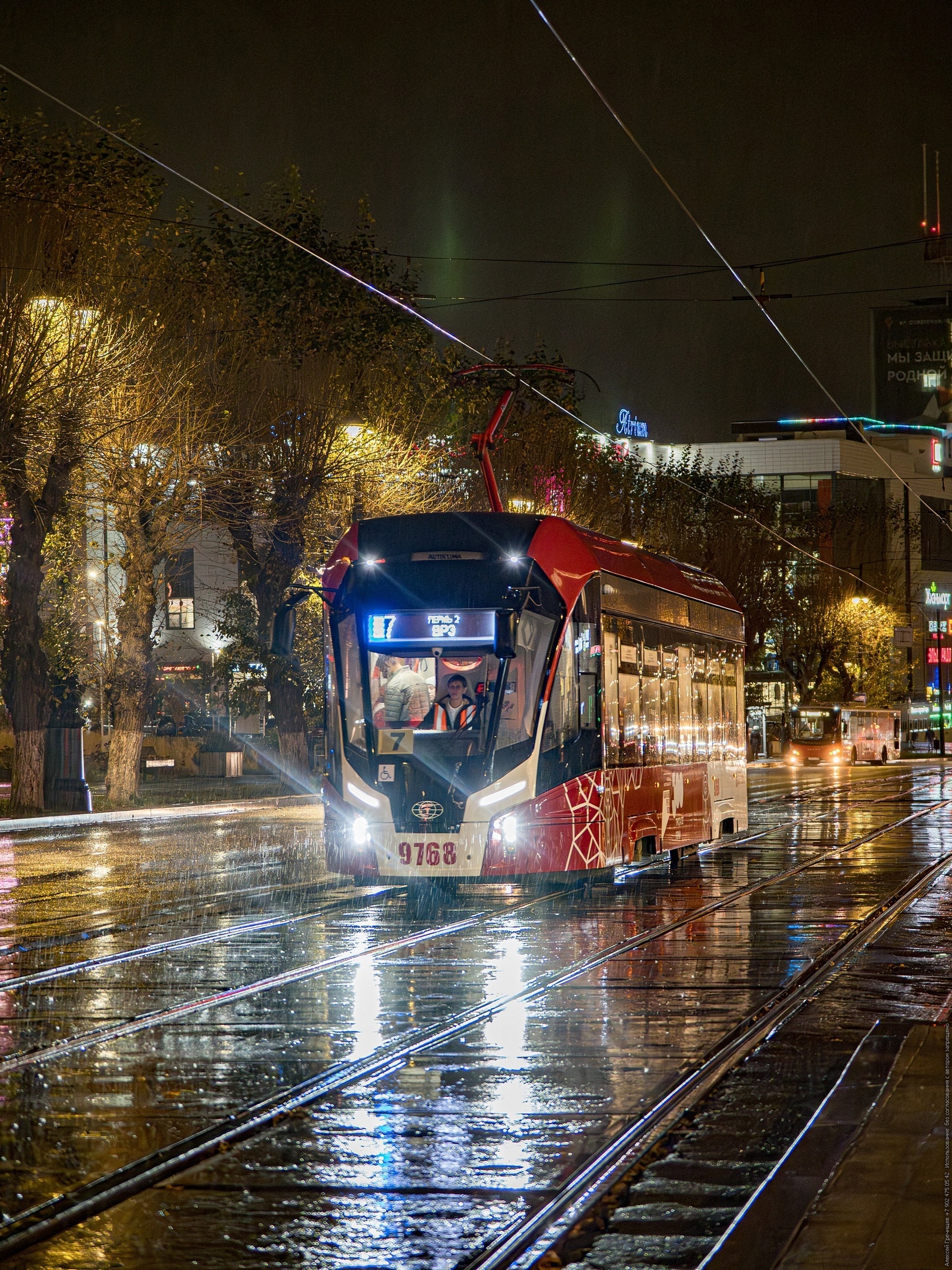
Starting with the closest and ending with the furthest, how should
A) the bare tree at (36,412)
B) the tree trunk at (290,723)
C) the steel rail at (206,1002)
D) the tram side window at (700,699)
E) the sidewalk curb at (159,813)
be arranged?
the steel rail at (206,1002) < the tram side window at (700,699) < the bare tree at (36,412) < the sidewalk curb at (159,813) < the tree trunk at (290,723)

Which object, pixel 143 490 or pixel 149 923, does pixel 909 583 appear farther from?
pixel 149 923

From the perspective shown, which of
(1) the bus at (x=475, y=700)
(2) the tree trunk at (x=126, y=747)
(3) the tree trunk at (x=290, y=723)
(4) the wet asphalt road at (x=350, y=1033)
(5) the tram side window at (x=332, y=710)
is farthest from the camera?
(3) the tree trunk at (x=290, y=723)

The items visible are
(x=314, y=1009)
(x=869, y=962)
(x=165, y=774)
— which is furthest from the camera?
(x=165, y=774)

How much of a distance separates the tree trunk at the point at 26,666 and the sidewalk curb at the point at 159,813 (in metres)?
1.12

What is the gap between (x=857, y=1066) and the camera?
8203mm

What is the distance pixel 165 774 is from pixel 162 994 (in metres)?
42.9

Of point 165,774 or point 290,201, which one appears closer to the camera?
point 290,201

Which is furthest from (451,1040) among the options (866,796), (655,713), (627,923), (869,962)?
(866,796)

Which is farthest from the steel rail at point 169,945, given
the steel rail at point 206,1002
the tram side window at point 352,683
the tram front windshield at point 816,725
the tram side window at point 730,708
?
the tram front windshield at point 816,725

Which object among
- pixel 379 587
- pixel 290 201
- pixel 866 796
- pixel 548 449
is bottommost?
pixel 866 796

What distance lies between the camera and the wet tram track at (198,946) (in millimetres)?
8992

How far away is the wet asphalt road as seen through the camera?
589 cm

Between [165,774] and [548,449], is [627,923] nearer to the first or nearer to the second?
[548,449]

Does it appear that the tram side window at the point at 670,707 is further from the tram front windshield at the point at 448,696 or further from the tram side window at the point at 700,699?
the tram front windshield at the point at 448,696
